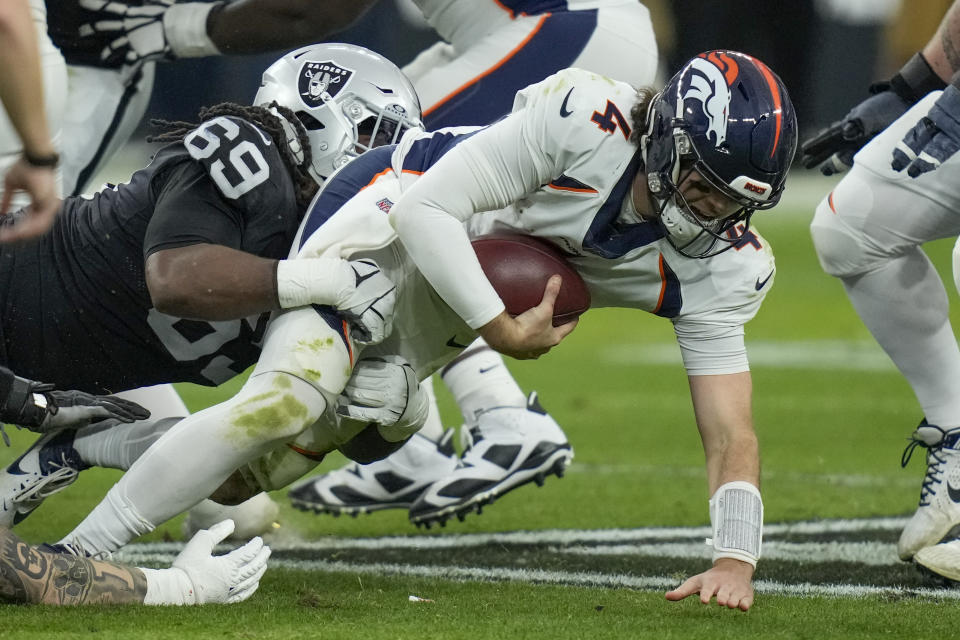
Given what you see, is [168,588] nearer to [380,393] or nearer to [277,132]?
[380,393]

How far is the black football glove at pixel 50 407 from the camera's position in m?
2.76

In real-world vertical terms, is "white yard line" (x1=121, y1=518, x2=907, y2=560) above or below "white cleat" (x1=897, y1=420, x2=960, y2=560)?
below

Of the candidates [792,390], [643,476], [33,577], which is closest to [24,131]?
[33,577]

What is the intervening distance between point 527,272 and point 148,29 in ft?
5.96

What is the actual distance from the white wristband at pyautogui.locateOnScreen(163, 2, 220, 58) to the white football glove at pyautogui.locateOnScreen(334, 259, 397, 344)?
154cm

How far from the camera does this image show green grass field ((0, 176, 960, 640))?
238cm

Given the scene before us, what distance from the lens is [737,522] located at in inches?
101

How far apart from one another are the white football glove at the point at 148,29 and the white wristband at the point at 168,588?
77.0 inches

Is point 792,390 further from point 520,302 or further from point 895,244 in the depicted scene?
point 520,302

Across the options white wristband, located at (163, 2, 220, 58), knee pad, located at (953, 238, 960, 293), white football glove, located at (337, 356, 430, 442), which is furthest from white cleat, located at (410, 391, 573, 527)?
white wristband, located at (163, 2, 220, 58)

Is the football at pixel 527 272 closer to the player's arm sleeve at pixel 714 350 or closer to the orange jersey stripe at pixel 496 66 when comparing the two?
the player's arm sleeve at pixel 714 350

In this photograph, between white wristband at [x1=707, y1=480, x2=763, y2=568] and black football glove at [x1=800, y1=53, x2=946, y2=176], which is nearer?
white wristband at [x1=707, y1=480, x2=763, y2=568]

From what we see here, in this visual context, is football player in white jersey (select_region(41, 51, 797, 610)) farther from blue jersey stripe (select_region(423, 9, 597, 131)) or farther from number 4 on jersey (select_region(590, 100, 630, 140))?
blue jersey stripe (select_region(423, 9, 597, 131))

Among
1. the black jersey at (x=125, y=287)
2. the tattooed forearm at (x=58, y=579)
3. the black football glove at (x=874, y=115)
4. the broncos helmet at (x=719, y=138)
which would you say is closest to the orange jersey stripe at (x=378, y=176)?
the black jersey at (x=125, y=287)
